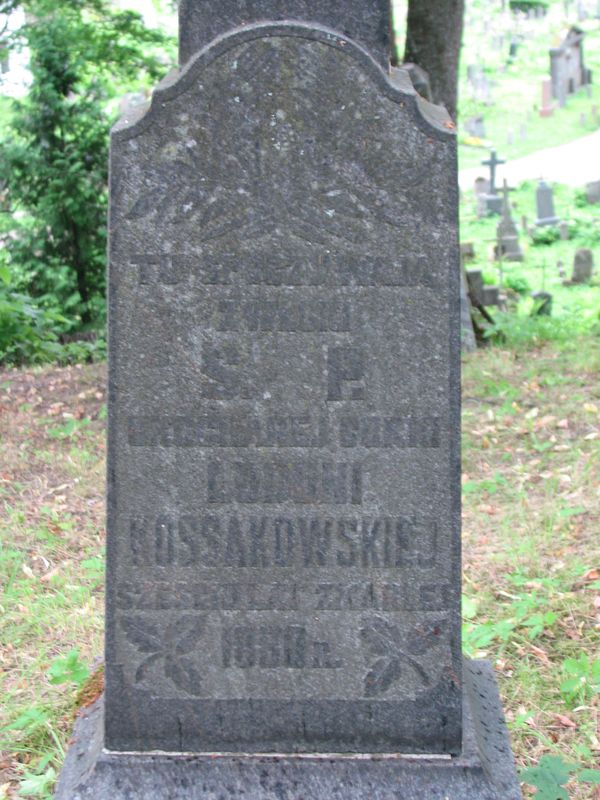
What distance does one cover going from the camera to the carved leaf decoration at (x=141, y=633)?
256cm

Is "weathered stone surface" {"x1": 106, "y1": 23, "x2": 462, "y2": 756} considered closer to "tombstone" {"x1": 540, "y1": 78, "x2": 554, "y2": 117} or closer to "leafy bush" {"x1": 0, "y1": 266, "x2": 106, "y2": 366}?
"leafy bush" {"x1": 0, "y1": 266, "x2": 106, "y2": 366}

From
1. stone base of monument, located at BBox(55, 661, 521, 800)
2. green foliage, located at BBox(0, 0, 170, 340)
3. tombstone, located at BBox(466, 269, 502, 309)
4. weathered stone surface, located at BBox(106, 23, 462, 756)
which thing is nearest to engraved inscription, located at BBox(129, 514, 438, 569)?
weathered stone surface, located at BBox(106, 23, 462, 756)

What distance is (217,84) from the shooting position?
2359 mm

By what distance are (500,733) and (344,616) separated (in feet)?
1.90

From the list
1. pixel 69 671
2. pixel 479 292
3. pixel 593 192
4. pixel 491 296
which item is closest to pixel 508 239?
pixel 593 192

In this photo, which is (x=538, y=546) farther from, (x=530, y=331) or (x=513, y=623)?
(x=530, y=331)

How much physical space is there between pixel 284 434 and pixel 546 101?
2876 centimetres

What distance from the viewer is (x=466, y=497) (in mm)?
5258

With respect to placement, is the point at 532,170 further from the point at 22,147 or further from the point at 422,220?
the point at 422,220

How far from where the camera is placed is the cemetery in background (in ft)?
10.9

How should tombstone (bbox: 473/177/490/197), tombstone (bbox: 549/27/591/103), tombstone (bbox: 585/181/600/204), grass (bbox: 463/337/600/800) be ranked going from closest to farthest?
grass (bbox: 463/337/600/800) → tombstone (bbox: 585/181/600/204) → tombstone (bbox: 473/177/490/197) → tombstone (bbox: 549/27/591/103)

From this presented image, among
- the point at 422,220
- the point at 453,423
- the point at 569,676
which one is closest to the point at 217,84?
the point at 422,220

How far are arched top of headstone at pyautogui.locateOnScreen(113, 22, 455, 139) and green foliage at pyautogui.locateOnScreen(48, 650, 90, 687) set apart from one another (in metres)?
1.82

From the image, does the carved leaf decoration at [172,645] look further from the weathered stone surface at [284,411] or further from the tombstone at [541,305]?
the tombstone at [541,305]
